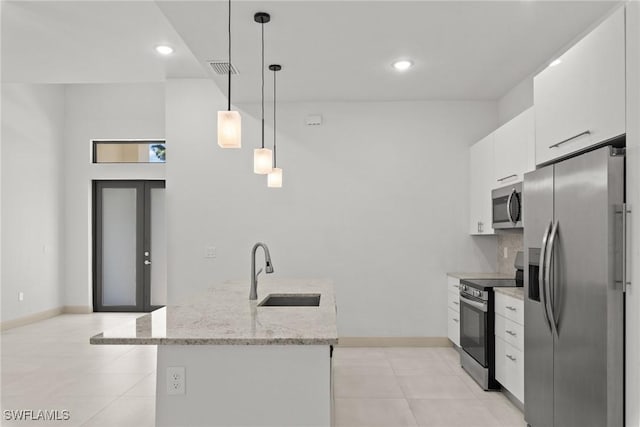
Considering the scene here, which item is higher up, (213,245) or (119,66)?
(119,66)

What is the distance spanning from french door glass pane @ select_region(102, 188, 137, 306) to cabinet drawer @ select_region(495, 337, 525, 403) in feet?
19.2

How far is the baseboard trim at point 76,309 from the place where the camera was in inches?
288

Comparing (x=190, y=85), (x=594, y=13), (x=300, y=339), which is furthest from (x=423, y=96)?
(x=300, y=339)

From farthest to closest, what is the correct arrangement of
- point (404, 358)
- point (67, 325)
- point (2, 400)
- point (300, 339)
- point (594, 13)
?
1. point (67, 325)
2. point (404, 358)
3. point (2, 400)
4. point (594, 13)
5. point (300, 339)

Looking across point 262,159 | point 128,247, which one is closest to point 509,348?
point 262,159

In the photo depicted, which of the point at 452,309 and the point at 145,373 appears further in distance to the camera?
the point at 452,309

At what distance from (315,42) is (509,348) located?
2.74 metres

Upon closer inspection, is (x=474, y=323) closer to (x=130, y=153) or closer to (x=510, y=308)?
(x=510, y=308)

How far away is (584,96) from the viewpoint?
7.84ft

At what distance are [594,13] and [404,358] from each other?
3417 mm

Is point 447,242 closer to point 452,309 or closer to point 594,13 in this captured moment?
point 452,309

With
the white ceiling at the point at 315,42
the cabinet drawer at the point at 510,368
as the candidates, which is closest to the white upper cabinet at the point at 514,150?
the white ceiling at the point at 315,42

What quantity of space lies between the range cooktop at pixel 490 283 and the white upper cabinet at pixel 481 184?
2.06 ft

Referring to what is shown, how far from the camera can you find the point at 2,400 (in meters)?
3.55
